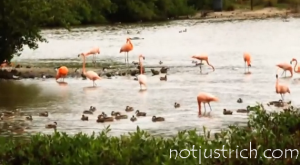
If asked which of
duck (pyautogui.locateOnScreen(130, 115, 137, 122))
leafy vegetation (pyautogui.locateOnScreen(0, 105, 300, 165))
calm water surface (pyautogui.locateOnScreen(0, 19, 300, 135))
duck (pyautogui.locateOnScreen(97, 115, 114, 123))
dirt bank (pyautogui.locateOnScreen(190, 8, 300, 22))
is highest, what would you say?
leafy vegetation (pyautogui.locateOnScreen(0, 105, 300, 165))

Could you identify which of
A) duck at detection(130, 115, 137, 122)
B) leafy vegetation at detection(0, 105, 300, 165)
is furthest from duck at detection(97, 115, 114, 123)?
leafy vegetation at detection(0, 105, 300, 165)

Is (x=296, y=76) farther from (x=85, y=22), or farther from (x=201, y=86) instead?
(x=85, y=22)

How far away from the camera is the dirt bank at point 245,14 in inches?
2763

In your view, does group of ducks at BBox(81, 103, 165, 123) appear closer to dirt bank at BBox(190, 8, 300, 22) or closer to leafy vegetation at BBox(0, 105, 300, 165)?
leafy vegetation at BBox(0, 105, 300, 165)

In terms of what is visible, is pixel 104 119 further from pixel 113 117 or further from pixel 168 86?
pixel 168 86

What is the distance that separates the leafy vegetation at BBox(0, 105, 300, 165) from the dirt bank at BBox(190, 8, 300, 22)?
60320 millimetres

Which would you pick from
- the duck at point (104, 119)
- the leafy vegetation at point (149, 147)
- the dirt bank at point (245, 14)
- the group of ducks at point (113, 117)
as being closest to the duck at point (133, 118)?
the group of ducks at point (113, 117)

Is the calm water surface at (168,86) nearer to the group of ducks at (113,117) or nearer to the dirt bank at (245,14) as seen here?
the group of ducks at (113,117)

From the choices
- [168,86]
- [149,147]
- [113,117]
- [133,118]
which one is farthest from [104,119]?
[149,147]

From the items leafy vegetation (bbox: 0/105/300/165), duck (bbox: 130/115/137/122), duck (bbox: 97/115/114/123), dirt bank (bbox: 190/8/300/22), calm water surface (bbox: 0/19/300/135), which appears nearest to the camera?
leafy vegetation (bbox: 0/105/300/165)

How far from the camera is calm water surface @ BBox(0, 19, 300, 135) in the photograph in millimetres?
15695

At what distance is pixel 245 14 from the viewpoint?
242 ft

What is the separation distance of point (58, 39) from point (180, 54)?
14.0 meters

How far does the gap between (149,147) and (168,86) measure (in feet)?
49.0
